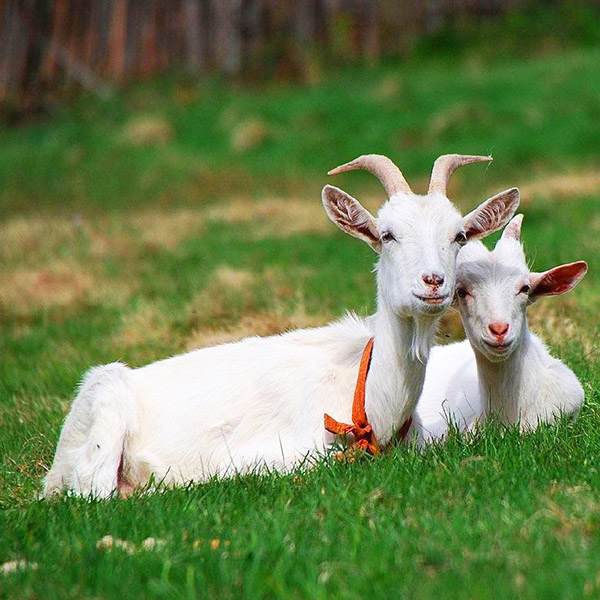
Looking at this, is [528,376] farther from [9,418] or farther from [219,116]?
[219,116]

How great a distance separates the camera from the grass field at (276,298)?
3.79 metres

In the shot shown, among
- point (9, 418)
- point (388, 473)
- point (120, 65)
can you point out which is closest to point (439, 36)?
point (120, 65)

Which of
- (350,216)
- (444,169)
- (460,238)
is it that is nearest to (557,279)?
(460,238)

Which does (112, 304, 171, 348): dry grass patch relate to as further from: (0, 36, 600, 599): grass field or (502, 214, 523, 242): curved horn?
(502, 214, 523, 242): curved horn

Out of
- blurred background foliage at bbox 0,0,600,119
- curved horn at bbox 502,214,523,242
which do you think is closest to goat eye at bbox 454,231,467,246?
curved horn at bbox 502,214,523,242

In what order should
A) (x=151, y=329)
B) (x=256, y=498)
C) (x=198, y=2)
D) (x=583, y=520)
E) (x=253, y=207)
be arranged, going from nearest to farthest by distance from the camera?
1. (x=583, y=520)
2. (x=256, y=498)
3. (x=151, y=329)
4. (x=253, y=207)
5. (x=198, y=2)

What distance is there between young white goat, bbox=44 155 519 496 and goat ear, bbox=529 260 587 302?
0.36 meters

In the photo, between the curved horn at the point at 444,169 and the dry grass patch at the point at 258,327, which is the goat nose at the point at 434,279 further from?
the dry grass patch at the point at 258,327

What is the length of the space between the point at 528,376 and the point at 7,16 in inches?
724

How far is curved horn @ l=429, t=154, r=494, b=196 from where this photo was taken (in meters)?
5.39

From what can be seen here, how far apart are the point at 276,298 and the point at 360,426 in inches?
138

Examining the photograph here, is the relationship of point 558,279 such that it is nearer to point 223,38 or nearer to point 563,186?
point 563,186

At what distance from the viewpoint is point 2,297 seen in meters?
10.2

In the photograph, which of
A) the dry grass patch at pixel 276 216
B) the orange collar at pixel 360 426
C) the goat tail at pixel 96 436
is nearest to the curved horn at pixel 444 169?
the orange collar at pixel 360 426
